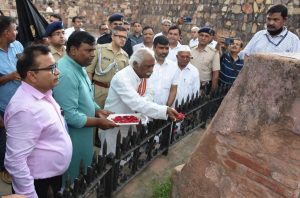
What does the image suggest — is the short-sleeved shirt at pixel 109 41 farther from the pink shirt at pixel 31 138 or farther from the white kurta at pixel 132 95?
the pink shirt at pixel 31 138

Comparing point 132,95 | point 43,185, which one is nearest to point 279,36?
point 132,95

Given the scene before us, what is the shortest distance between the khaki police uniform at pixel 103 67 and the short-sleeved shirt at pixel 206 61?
1.39 metres

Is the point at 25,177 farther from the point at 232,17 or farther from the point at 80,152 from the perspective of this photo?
the point at 232,17

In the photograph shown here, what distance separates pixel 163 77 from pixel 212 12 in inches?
254

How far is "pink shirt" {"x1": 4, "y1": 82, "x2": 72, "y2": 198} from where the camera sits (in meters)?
1.67

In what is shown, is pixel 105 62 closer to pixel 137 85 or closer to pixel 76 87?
pixel 137 85

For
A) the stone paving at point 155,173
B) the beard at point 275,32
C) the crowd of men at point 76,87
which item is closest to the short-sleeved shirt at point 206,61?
the crowd of men at point 76,87

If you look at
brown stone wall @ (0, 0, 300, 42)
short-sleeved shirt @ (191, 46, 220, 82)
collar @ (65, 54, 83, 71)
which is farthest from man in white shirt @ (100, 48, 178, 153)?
brown stone wall @ (0, 0, 300, 42)

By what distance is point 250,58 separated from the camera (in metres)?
1.77

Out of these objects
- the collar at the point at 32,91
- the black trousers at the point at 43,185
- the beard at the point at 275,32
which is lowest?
the black trousers at the point at 43,185

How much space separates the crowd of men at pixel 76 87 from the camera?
1734 millimetres

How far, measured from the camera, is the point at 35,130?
1.70 metres

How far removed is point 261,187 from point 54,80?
4.82 ft

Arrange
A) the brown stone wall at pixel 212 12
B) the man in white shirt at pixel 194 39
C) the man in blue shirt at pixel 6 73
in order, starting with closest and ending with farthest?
the man in blue shirt at pixel 6 73 → the man in white shirt at pixel 194 39 → the brown stone wall at pixel 212 12
